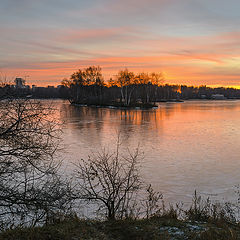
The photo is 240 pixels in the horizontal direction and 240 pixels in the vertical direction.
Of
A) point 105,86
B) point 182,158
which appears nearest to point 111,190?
point 182,158

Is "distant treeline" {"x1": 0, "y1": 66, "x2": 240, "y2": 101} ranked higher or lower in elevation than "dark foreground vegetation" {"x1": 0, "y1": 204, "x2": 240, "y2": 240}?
higher

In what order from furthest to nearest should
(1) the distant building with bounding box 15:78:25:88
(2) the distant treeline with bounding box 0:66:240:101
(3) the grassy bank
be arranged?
(2) the distant treeline with bounding box 0:66:240:101
(1) the distant building with bounding box 15:78:25:88
(3) the grassy bank

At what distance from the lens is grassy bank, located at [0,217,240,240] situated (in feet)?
18.8

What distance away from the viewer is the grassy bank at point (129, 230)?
5740mm

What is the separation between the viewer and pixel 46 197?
7.09 metres

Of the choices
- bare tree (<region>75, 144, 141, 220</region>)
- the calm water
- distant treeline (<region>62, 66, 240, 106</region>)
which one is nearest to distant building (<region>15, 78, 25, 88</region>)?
the calm water

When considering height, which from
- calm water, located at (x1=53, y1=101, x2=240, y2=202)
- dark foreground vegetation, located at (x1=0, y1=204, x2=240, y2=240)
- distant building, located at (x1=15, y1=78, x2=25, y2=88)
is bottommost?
calm water, located at (x1=53, y1=101, x2=240, y2=202)

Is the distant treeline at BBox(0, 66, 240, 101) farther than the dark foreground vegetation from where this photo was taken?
Yes

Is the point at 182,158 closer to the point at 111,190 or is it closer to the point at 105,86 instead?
the point at 111,190

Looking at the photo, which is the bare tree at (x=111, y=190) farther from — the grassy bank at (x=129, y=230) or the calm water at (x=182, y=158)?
the calm water at (x=182, y=158)

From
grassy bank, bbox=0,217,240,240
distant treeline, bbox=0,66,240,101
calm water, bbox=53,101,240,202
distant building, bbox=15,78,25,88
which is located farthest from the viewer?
distant treeline, bbox=0,66,240,101

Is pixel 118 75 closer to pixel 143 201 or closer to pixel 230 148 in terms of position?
pixel 230 148

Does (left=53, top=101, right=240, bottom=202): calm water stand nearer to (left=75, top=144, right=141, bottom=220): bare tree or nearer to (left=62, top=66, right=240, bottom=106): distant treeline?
(left=75, top=144, right=141, bottom=220): bare tree

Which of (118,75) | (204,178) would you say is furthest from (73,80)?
(204,178)
